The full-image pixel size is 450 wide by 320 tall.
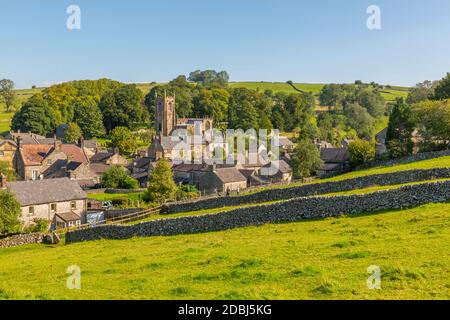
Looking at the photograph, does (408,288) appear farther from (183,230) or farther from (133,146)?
(133,146)

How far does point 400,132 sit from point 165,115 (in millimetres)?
73151

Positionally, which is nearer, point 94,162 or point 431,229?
point 431,229

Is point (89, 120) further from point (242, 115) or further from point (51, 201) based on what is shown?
point (51, 201)

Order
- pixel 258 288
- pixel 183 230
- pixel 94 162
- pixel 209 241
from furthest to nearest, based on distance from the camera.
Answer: pixel 94 162 → pixel 183 230 → pixel 209 241 → pixel 258 288

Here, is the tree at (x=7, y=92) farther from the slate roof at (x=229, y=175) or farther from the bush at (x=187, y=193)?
the bush at (x=187, y=193)

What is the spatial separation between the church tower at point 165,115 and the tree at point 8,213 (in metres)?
79.0

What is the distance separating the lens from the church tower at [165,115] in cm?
12069

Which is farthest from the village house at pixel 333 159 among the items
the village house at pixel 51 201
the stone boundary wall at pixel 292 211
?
the stone boundary wall at pixel 292 211

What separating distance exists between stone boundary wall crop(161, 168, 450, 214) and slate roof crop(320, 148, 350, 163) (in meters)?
39.3

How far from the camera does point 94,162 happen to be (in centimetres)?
9012

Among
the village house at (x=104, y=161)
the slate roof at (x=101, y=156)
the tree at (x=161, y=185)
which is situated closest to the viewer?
the tree at (x=161, y=185)

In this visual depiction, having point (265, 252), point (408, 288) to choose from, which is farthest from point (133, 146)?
point (408, 288)

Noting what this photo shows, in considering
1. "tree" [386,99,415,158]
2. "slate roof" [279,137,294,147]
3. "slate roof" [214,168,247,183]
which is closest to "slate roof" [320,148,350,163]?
"tree" [386,99,415,158]

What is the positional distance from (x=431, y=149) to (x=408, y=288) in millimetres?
45137
